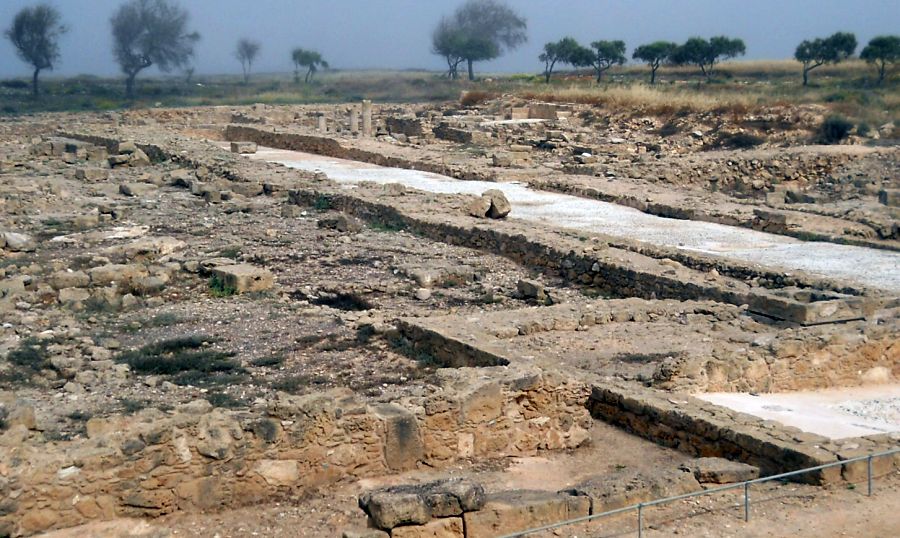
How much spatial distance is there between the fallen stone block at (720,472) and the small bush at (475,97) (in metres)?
40.0

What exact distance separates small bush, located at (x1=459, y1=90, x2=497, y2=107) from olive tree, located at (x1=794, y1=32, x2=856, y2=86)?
64.2 ft

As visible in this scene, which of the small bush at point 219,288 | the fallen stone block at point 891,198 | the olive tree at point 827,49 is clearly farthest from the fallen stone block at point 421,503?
the olive tree at point 827,49

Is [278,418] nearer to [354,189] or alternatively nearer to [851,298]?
[851,298]

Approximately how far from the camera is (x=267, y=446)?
7.36m

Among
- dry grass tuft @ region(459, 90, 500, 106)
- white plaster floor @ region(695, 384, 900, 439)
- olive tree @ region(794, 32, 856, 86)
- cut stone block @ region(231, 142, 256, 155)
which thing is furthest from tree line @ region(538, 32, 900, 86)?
white plaster floor @ region(695, 384, 900, 439)

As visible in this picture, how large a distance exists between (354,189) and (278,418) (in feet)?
49.2

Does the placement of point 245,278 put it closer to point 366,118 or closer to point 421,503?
point 421,503

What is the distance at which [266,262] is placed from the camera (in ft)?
53.9

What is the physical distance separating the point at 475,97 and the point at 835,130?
18519 mm

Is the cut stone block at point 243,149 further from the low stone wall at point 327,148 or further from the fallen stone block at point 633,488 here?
the fallen stone block at point 633,488

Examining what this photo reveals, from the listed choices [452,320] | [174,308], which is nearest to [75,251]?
[174,308]

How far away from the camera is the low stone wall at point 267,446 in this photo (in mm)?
6699

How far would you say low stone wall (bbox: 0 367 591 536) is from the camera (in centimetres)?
670

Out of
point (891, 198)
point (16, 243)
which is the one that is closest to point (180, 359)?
point (16, 243)
